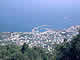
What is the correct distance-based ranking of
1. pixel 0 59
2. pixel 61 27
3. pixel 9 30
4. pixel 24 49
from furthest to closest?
pixel 9 30
pixel 61 27
pixel 24 49
pixel 0 59

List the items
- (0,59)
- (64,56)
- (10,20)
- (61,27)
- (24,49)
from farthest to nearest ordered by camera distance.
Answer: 1. (10,20)
2. (61,27)
3. (24,49)
4. (64,56)
5. (0,59)

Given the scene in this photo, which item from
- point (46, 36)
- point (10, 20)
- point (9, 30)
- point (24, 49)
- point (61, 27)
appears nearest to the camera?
point (24, 49)

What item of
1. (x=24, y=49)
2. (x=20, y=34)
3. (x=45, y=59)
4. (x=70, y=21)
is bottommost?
Answer: (x=45, y=59)

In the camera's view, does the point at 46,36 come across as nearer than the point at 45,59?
No

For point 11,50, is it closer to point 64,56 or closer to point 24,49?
point 24,49

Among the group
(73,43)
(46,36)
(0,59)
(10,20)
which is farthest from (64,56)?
(10,20)

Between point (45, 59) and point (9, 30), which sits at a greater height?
point (9, 30)

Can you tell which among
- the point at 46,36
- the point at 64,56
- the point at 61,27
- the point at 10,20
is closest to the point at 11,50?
the point at 64,56

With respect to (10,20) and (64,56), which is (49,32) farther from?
(64,56)

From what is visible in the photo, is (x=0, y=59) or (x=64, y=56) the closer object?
(x=0, y=59)
